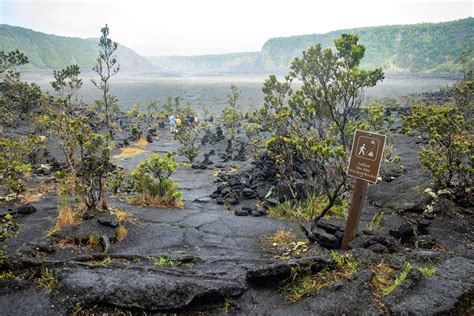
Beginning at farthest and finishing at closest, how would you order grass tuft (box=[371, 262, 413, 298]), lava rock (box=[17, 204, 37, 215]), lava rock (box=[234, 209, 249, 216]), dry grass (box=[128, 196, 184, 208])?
dry grass (box=[128, 196, 184, 208]) → lava rock (box=[234, 209, 249, 216]) → lava rock (box=[17, 204, 37, 215]) → grass tuft (box=[371, 262, 413, 298])

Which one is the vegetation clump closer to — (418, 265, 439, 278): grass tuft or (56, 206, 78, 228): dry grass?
(418, 265, 439, 278): grass tuft

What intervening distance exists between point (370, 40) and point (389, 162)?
651ft

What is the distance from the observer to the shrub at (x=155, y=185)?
376 inches

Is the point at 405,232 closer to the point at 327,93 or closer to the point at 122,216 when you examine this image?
Answer: the point at 327,93

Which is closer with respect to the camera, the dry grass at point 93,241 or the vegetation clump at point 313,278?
the vegetation clump at point 313,278

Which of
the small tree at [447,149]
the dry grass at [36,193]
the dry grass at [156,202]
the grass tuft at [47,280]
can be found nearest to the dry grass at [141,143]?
the dry grass at [36,193]

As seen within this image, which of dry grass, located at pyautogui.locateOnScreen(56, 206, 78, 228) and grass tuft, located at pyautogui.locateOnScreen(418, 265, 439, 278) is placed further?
dry grass, located at pyautogui.locateOnScreen(56, 206, 78, 228)

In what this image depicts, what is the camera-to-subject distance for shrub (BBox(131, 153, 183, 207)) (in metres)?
9.56

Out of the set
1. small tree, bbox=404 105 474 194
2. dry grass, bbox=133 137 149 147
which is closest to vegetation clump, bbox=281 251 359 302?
small tree, bbox=404 105 474 194

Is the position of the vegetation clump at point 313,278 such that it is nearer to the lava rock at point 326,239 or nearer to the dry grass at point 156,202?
the lava rock at point 326,239

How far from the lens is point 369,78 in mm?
8539

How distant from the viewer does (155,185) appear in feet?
32.4

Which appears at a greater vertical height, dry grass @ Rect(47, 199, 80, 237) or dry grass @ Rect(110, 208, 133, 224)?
dry grass @ Rect(47, 199, 80, 237)

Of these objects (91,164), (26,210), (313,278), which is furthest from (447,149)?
(26,210)
